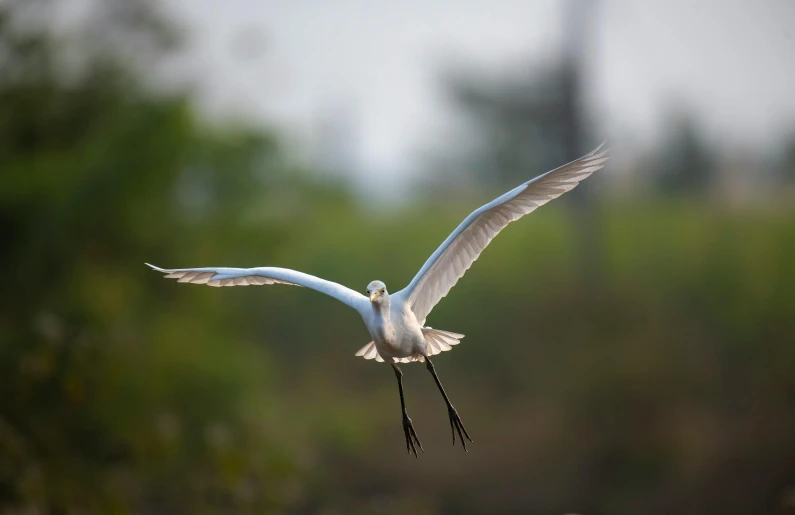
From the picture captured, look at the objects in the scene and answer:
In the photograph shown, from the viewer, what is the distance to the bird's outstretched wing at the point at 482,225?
15.0ft

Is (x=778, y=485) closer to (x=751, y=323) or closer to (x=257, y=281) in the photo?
(x=751, y=323)

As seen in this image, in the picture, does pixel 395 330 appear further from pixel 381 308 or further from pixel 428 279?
pixel 428 279

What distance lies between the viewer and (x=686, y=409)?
12.0 m

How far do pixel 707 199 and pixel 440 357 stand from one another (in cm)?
396

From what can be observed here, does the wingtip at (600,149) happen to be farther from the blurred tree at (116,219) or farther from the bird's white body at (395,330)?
the blurred tree at (116,219)

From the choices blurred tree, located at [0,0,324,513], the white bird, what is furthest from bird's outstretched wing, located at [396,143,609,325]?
blurred tree, located at [0,0,324,513]

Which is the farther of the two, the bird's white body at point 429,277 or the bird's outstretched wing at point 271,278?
the bird's outstretched wing at point 271,278

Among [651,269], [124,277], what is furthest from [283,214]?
[651,269]

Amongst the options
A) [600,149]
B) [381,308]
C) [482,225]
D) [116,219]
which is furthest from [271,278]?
[116,219]

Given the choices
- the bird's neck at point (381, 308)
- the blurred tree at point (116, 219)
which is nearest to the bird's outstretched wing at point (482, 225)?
the bird's neck at point (381, 308)

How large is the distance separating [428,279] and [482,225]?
1.35 ft

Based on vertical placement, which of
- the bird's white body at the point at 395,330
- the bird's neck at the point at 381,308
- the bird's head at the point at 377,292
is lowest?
the bird's white body at the point at 395,330

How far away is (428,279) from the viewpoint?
4.99 m

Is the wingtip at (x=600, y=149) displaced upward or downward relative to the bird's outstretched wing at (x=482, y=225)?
upward
